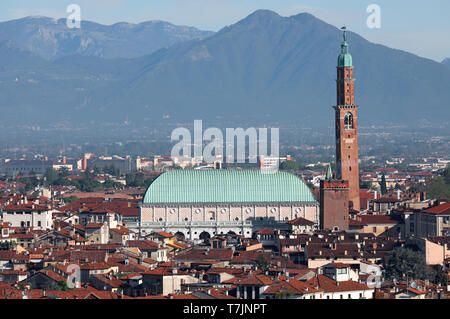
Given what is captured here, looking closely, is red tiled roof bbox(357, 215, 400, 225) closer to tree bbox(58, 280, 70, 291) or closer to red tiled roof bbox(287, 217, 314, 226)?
red tiled roof bbox(287, 217, 314, 226)

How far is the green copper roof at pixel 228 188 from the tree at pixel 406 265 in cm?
2730

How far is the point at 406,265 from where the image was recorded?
45250 mm

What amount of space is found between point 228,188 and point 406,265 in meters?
31.6

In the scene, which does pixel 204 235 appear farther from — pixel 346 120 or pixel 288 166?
pixel 288 166

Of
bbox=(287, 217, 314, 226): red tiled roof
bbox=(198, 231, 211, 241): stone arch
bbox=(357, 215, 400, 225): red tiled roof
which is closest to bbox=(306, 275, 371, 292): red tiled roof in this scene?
bbox=(357, 215, 400, 225): red tiled roof

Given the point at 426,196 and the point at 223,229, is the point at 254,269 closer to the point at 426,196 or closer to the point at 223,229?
the point at 223,229

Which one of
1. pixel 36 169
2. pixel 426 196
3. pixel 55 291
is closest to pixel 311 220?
pixel 426 196

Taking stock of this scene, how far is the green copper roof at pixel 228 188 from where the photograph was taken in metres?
75.2

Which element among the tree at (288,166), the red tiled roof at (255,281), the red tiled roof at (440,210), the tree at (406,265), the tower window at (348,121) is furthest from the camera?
the tree at (288,166)

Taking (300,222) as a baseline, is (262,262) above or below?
below

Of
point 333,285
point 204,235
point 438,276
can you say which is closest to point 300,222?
point 204,235

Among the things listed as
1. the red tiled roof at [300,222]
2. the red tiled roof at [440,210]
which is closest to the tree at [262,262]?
the red tiled roof at [440,210]

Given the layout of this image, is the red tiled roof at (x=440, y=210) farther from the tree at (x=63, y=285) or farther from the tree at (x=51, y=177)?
the tree at (x=51, y=177)

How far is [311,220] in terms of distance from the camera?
73188mm
